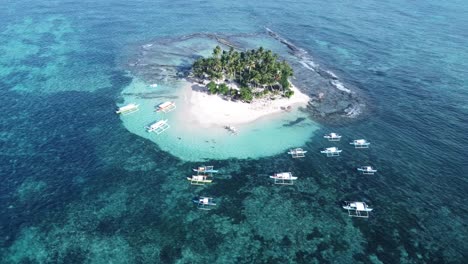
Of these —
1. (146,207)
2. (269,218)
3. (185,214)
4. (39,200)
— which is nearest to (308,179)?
(269,218)

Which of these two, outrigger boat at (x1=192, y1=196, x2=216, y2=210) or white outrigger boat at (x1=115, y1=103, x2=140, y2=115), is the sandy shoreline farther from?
outrigger boat at (x1=192, y1=196, x2=216, y2=210)

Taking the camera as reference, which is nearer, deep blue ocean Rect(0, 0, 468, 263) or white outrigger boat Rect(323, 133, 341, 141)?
deep blue ocean Rect(0, 0, 468, 263)

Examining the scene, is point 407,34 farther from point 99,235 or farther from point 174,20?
point 99,235

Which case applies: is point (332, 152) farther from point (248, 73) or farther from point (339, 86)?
point (339, 86)

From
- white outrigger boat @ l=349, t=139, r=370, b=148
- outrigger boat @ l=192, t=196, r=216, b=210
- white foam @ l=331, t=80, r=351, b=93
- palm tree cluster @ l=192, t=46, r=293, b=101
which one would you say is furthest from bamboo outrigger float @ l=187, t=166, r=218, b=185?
white foam @ l=331, t=80, r=351, b=93

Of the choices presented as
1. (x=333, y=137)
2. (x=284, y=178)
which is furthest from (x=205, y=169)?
(x=333, y=137)

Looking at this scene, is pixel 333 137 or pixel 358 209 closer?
pixel 358 209

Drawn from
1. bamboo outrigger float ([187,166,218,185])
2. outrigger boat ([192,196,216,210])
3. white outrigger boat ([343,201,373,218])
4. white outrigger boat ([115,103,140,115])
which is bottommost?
outrigger boat ([192,196,216,210])
